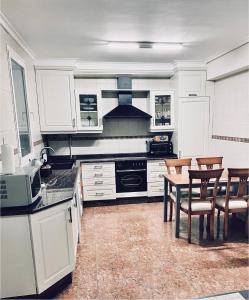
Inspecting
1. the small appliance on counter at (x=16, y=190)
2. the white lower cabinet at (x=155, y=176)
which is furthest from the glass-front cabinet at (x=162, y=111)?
the small appliance on counter at (x=16, y=190)

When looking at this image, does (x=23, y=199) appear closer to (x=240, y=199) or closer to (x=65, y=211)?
(x=65, y=211)

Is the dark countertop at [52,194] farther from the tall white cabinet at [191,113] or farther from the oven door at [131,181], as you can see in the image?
the tall white cabinet at [191,113]

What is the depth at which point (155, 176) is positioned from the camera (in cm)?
385

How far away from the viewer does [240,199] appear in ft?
8.41

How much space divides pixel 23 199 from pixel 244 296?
1.98 meters

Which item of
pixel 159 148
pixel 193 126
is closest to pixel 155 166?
pixel 159 148

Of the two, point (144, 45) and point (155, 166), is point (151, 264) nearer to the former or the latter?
point (155, 166)

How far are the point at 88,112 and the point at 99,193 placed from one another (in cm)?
151

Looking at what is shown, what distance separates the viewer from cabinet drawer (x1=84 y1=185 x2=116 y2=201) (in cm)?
374

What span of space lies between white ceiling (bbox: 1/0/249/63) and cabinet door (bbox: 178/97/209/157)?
0.95 metres

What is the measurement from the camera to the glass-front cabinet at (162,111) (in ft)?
12.8

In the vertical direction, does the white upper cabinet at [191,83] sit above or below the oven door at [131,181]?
above

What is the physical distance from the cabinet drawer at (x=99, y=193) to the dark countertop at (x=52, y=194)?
1.13m

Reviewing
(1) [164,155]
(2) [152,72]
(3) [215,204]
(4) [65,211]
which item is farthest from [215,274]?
(2) [152,72]
